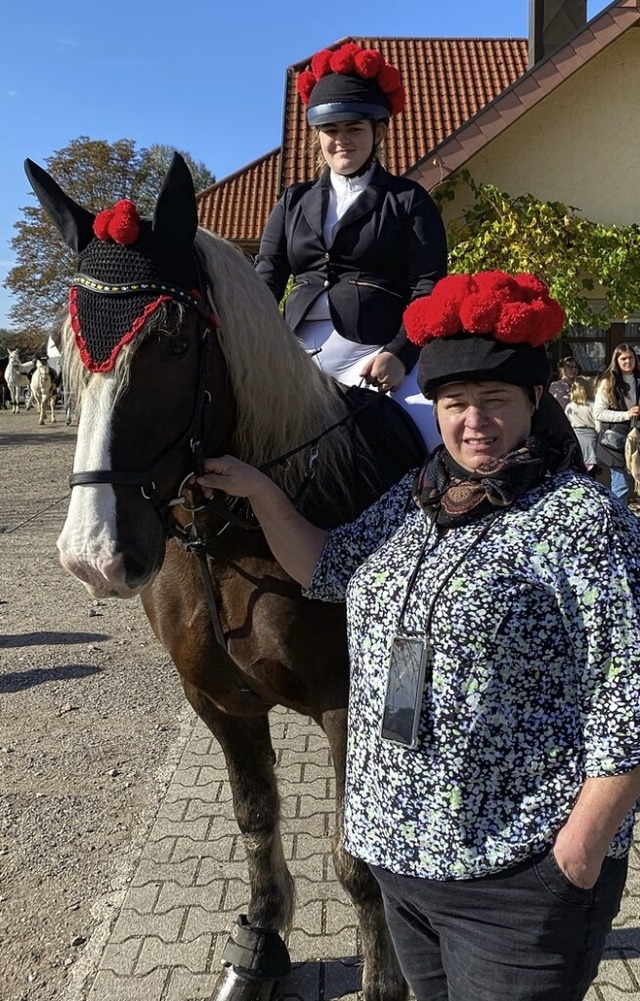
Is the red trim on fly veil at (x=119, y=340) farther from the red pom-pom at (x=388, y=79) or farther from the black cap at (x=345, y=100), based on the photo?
the red pom-pom at (x=388, y=79)

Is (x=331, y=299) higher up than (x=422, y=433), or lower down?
higher up

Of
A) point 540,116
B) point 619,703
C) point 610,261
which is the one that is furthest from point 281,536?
point 540,116

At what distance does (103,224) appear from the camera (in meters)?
1.75

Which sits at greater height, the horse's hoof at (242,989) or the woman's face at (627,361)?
the woman's face at (627,361)

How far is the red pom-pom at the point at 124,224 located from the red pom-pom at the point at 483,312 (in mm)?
750

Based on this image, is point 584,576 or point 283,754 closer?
point 584,576

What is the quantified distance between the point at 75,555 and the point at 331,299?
1.39m

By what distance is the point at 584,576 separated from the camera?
134 centimetres

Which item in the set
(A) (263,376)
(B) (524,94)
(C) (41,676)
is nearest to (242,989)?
(A) (263,376)

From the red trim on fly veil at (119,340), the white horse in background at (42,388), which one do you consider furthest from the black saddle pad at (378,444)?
the white horse in background at (42,388)

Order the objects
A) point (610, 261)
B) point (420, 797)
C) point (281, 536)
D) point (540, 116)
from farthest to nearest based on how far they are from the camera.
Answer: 1. point (540, 116)
2. point (610, 261)
3. point (281, 536)
4. point (420, 797)

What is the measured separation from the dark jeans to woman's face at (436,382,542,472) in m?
0.72

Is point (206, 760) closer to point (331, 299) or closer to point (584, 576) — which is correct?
point (331, 299)

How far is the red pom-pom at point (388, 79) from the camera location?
8.33ft
